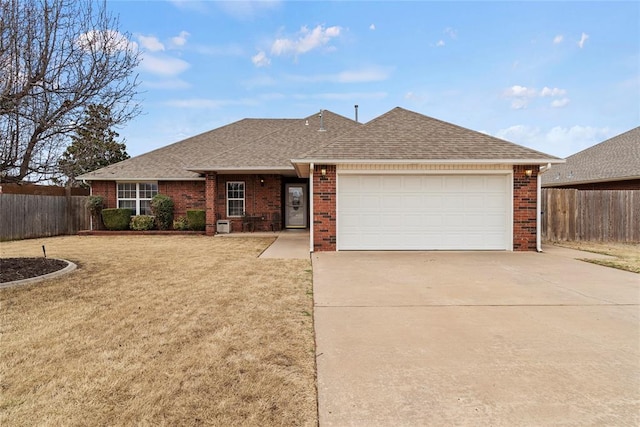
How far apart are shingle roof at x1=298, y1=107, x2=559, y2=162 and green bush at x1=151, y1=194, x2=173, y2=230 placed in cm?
836

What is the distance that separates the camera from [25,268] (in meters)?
6.94

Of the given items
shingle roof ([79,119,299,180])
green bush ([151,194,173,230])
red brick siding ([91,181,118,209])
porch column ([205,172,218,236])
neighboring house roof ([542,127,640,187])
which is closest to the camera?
porch column ([205,172,218,236])

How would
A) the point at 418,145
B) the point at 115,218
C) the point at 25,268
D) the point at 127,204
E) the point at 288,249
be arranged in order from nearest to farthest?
1. the point at 25,268
2. the point at 288,249
3. the point at 418,145
4. the point at 115,218
5. the point at 127,204

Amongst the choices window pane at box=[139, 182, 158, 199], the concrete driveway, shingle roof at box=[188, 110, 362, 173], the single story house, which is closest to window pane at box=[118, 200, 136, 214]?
Result: window pane at box=[139, 182, 158, 199]

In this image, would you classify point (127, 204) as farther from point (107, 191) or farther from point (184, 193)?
point (184, 193)

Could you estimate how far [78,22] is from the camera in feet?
20.2

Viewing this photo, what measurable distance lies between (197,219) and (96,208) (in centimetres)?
460

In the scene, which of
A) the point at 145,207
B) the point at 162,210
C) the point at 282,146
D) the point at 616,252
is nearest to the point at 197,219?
the point at 162,210

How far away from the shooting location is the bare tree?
5.53 metres

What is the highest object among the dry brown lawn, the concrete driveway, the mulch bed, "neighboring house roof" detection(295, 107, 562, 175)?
"neighboring house roof" detection(295, 107, 562, 175)

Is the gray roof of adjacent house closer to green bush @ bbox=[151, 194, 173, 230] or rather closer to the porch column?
the porch column

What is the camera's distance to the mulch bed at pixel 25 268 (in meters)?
6.35

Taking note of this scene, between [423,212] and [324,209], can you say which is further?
[423,212]

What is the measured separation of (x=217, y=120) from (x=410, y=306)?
20695mm
